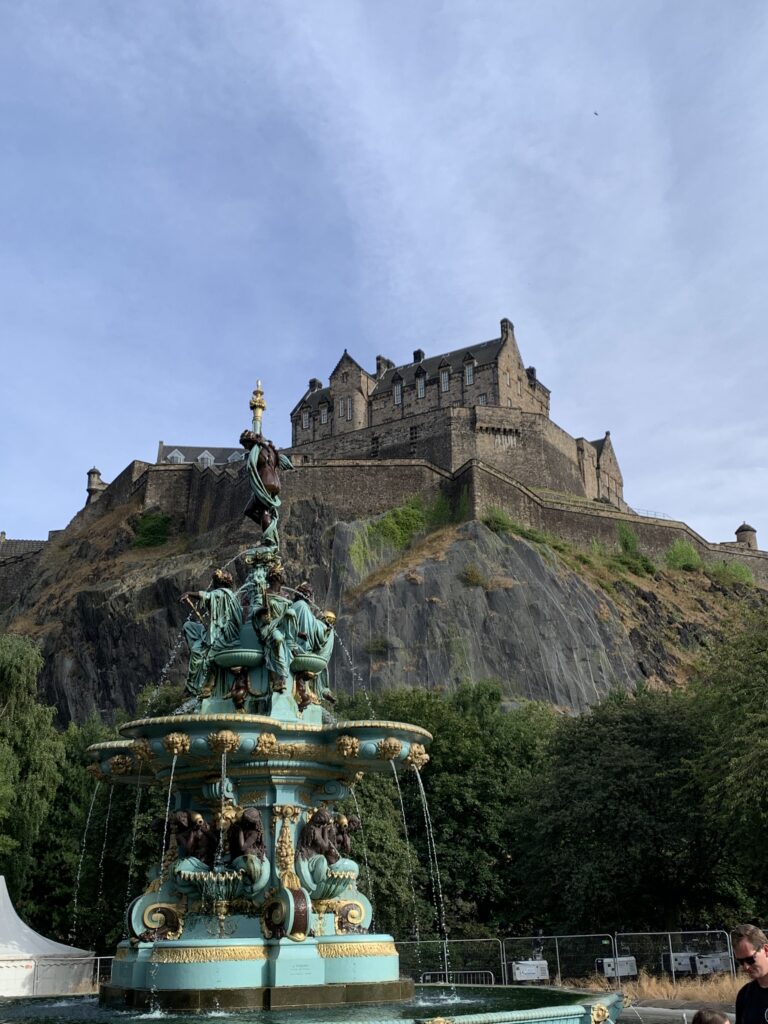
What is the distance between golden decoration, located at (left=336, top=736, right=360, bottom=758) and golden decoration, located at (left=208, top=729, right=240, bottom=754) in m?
1.30

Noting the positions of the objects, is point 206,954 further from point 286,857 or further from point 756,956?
point 756,956

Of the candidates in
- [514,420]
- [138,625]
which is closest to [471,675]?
[138,625]

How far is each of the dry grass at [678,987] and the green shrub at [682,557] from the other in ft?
200

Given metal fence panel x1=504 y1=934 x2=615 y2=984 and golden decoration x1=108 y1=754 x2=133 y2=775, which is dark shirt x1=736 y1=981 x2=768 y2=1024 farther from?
metal fence panel x1=504 y1=934 x2=615 y2=984

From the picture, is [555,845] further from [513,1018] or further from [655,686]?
[655,686]

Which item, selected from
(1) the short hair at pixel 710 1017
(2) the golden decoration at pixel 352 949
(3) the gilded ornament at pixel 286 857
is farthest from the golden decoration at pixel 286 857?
Answer: (1) the short hair at pixel 710 1017

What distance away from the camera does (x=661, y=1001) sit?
58.9ft

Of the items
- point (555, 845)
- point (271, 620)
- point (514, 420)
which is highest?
→ point (514, 420)

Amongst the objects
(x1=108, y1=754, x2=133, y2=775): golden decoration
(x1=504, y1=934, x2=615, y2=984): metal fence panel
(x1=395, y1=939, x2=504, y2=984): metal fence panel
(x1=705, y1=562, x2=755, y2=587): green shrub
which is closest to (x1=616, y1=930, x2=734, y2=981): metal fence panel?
(x1=504, y1=934, x2=615, y2=984): metal fence panel

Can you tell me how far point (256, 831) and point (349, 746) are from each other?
148cm

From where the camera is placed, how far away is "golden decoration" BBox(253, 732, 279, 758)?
12.1 meters

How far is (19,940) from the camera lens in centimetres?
2064

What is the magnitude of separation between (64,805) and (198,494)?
160 ft

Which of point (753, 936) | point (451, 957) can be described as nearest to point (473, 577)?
point (451, 957)
